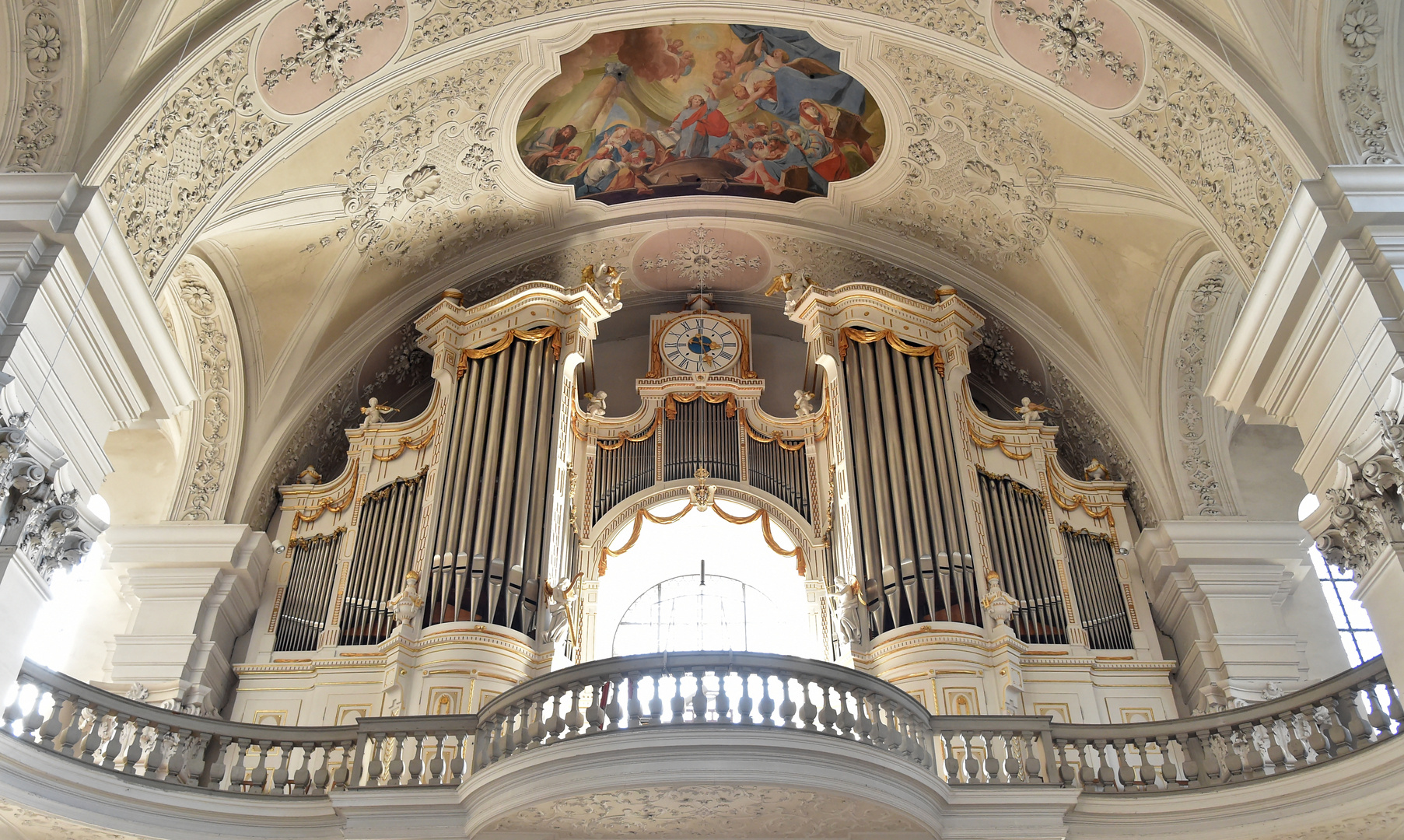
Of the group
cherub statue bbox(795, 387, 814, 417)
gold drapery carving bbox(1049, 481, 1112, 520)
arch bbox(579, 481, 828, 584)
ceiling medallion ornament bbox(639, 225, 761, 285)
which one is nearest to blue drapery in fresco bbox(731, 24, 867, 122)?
ceiling medallion ornament bbox(639, 225, 761, 285)

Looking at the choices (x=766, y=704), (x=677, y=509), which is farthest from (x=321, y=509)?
(x=766, y=704)

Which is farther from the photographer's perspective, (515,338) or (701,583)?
(701,583)

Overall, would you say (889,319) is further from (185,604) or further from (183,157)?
(185,604)

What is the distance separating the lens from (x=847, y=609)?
1123 cm

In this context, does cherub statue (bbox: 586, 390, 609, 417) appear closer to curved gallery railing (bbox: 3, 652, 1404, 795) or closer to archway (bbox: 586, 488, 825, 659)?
archway (bbox: 586, 488, 825, 659)

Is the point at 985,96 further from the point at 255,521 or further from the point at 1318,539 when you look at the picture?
the point at 255,521

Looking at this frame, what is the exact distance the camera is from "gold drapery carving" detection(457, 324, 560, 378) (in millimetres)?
13258

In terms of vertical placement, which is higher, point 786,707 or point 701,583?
point 701,583

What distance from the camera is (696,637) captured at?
13.5 meters

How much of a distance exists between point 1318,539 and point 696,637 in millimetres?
6597

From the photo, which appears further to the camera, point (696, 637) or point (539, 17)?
point (696, 637)

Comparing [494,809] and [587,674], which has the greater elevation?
[587,674]

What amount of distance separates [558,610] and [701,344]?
4292mm

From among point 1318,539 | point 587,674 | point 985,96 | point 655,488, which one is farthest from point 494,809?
point 985,96
